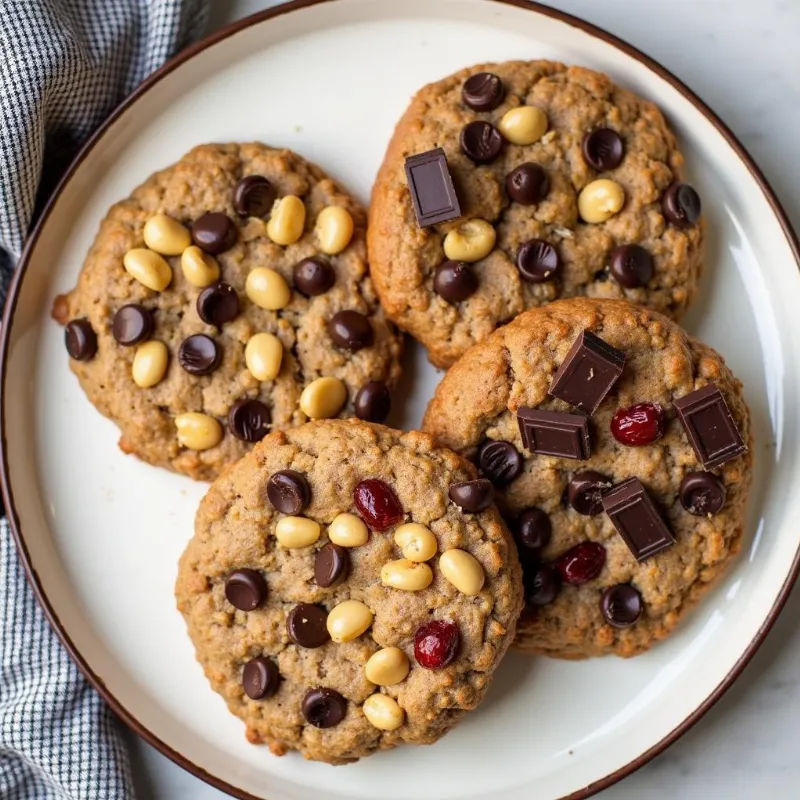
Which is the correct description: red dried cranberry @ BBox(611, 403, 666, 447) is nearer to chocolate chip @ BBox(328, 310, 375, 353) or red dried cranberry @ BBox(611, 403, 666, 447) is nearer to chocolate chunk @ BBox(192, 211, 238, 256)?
chocolate chip @ BBox(328, 310, 375, 353)

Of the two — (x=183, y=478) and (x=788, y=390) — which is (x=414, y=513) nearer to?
(x=183, y=478)

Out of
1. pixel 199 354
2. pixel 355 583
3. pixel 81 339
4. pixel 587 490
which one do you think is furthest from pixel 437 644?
pixel 81 339

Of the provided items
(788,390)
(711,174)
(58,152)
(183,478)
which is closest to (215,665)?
(183,478)

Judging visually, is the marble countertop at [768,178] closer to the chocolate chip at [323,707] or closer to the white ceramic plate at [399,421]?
the white ceramic plate at [399,421]

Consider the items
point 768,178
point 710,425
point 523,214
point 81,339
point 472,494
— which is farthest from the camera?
point 768,178

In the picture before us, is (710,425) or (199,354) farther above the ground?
(710,425)

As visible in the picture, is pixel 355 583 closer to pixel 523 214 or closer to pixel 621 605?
pixel 621 605

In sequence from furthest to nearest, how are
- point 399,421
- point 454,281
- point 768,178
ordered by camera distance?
point 768,178, point 399,421, point 454,281
